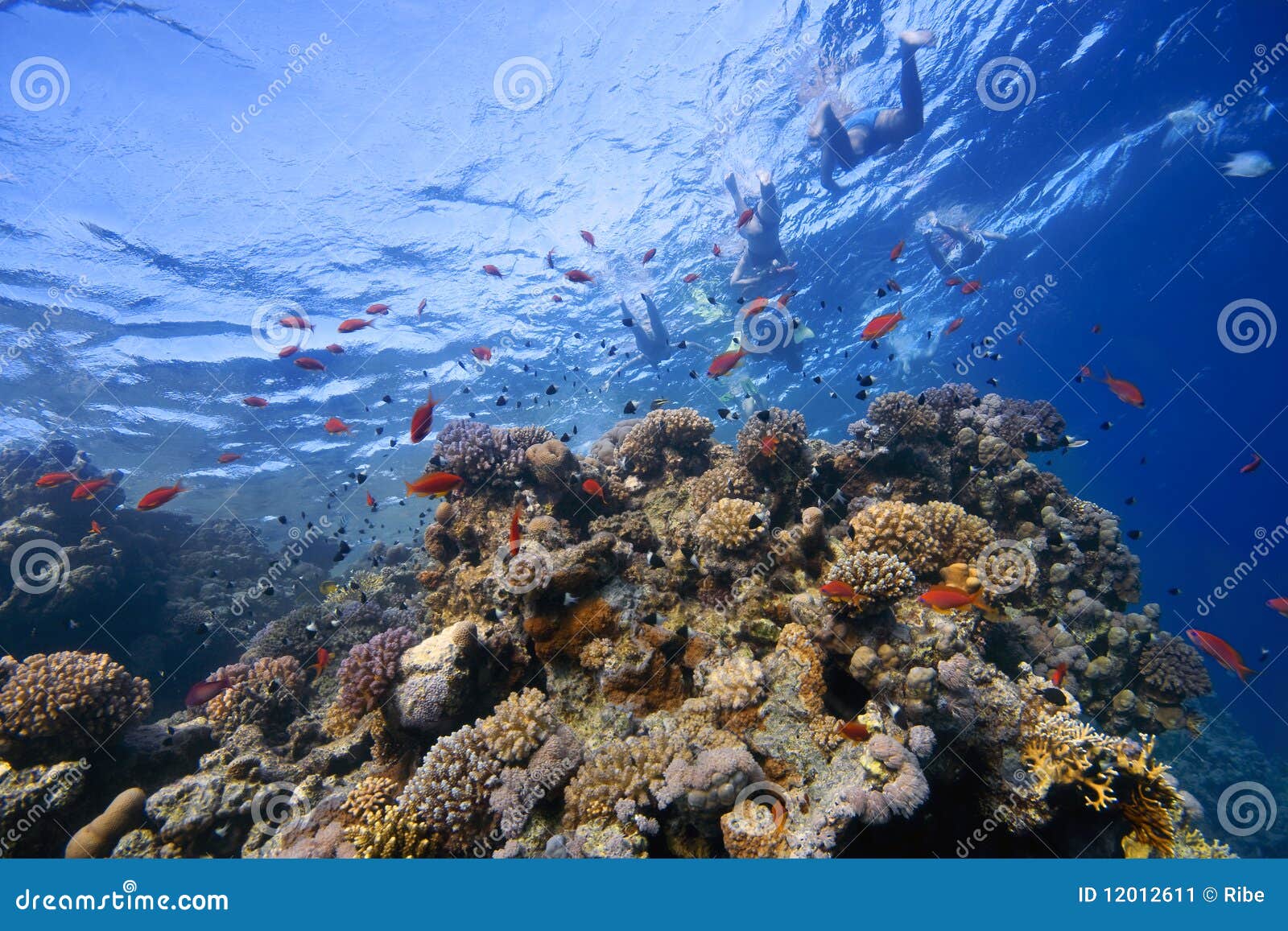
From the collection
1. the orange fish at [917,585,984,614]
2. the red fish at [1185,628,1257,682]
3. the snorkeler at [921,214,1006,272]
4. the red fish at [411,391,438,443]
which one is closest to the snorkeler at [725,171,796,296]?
the snorkeler at [921,214,1006,272]

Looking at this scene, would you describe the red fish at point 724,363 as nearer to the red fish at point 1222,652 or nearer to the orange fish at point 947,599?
the orange fish at point 947,599

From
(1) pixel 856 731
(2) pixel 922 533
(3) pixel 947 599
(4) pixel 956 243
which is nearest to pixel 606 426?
(4) pixel 956 243

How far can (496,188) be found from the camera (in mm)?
19094

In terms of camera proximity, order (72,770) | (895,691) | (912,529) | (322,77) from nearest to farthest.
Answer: (895,691), (72,770), (912,529), (322,77)

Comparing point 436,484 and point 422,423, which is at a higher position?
point 422,423

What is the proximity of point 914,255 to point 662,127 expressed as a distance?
1548 centimetres

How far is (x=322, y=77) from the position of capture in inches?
583

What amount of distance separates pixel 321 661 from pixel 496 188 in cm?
1810

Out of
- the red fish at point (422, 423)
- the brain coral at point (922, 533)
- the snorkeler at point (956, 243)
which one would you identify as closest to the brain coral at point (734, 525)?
the brain coral at point (922, 533)

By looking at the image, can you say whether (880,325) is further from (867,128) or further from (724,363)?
(867,128)

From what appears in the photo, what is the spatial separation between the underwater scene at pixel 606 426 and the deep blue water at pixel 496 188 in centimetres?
15

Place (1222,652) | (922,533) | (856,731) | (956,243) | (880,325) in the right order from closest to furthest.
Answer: (856,731) < (922,533) < (1222,652) < (880,325) < (956,243)
